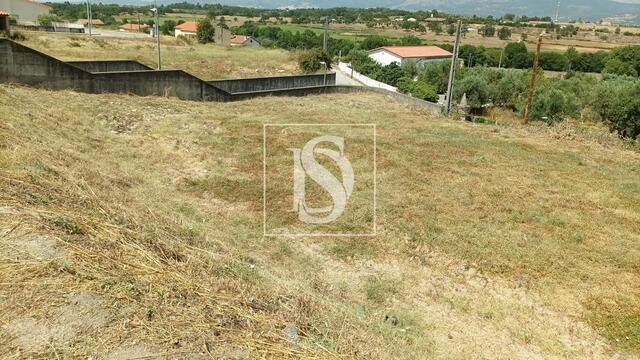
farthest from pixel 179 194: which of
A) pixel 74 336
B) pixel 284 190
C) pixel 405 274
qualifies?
pixel 74 336

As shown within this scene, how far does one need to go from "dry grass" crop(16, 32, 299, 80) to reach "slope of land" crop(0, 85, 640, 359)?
10336 millimetres

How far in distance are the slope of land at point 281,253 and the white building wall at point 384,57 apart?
129 feet

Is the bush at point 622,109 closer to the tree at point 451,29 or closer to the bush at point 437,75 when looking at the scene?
the bush at point 437,75

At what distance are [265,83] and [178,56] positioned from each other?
8.79m

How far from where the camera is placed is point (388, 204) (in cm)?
858

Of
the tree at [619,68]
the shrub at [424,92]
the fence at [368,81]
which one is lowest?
the shrub at [424,92]

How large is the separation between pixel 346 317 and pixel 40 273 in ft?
9.63

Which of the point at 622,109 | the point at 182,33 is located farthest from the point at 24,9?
the point at 622,109

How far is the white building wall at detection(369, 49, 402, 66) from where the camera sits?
5034 cm

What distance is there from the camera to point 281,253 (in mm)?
6762

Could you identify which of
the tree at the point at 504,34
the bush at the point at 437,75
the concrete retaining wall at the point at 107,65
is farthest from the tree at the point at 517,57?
the concrete retaining wall at the point at 107,65

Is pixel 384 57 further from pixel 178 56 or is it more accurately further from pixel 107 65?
pixel 107 65

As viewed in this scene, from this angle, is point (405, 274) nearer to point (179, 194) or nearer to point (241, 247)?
point (241, 247)

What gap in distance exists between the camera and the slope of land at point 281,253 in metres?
3.49
